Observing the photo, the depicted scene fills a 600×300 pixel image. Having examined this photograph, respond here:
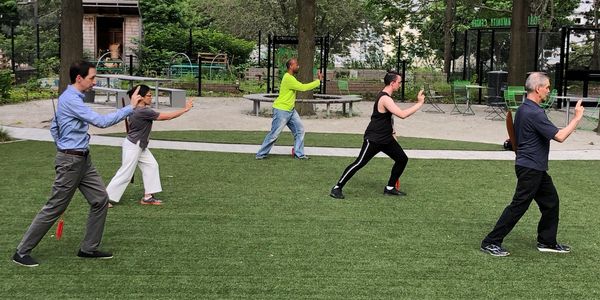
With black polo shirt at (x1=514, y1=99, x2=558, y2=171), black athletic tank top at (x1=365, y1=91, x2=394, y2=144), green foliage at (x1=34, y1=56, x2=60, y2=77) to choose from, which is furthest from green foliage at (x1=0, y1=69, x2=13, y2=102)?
black polo shirt at (x1=514, y1=99, x2=558, y2=171)

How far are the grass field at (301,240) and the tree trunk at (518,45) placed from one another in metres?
11.4

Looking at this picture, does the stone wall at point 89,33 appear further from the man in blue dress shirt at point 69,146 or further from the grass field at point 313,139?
the man in blue dress shirt at point 69,146

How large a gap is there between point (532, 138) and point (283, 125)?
598cm

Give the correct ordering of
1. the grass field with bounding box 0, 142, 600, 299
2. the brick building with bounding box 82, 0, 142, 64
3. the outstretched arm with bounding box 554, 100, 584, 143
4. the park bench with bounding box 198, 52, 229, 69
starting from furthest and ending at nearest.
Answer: the brick building with bounding box 82, 0, 142, 64 → the park bench with bounding box 198, 52, 229, 69 → the outstretched arm with bounding box 554, 100, 584, 143 → the grass field with bounding box 0, 142, 600, 299

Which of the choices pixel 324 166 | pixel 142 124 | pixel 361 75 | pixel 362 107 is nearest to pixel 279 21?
pixel 361 75

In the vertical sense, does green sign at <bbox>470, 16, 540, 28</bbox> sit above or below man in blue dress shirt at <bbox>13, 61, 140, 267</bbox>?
above

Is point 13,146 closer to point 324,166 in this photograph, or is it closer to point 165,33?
point 324,166

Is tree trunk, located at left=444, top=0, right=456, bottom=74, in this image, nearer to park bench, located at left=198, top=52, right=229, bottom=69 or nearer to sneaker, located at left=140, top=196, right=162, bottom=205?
park bench, located at left=198, top=52, right=229, bottom=69

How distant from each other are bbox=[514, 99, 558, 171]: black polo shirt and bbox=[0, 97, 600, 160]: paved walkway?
6556 mm

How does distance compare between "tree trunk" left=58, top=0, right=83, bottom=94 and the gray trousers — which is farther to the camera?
"tree trunk" left=58, top=0, right=83, bottom=94

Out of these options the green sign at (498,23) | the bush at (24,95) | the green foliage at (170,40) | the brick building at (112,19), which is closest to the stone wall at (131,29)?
the brick building at (112,19)

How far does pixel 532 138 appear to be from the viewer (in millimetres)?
6625

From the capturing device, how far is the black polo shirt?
654 cm

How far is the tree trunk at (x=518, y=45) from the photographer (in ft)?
72.9
